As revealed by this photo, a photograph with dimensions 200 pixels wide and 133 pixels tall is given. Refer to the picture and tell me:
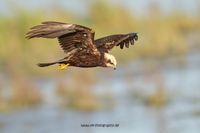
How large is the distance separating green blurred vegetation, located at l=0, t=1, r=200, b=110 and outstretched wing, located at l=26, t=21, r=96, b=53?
10.3 meters

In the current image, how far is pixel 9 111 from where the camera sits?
19906 mm

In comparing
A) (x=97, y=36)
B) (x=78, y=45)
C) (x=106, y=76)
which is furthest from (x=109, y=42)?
(x=97, y=36)

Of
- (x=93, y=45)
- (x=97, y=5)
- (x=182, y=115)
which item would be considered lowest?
(x=182, y=115)

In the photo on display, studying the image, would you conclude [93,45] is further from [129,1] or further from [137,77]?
[129,1]

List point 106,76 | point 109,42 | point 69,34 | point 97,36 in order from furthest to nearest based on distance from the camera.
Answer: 1. point 97,36
2. point 106,76
3. point 109,42
4. point 69,34

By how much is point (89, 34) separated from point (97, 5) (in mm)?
16127

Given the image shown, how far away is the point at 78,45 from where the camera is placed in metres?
9.60

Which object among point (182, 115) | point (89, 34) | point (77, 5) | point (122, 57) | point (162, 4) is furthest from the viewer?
point (162, 4)

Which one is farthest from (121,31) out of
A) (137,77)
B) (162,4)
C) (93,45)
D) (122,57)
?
(93,45)

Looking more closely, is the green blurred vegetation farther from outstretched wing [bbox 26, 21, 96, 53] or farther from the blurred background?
outstretched wing [bbox 26, 21, 96, 53]

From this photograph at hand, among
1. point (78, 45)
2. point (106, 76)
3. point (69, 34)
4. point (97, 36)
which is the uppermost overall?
point (97, 36)

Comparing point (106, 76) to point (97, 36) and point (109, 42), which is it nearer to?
point (97, 36)

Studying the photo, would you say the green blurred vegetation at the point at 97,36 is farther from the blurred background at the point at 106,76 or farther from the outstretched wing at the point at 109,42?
the outstretched wing at the point at 109,42

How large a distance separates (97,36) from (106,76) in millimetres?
1890
